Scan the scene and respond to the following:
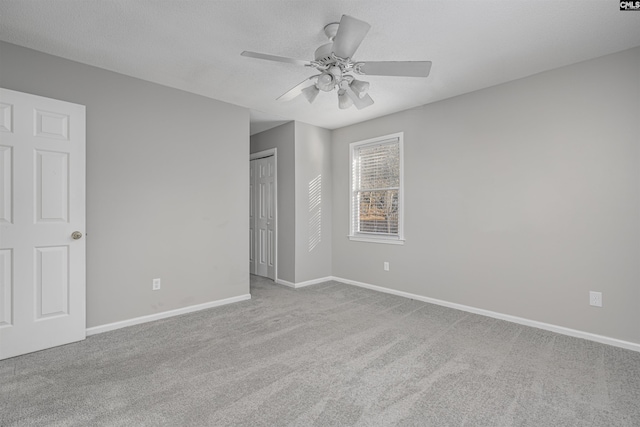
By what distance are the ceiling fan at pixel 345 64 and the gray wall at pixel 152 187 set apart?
158 centimetres

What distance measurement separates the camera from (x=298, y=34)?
2412 millimetres

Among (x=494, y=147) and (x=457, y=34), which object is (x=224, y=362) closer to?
(x=457, y=34)

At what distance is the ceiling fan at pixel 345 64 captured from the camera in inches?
74.8

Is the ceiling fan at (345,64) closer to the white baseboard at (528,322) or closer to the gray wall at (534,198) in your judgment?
the gray wall at (534,198)

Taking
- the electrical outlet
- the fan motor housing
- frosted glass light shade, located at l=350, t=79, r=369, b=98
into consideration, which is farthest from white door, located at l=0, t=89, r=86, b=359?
the electrical outlet

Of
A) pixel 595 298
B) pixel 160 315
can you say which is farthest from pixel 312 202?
pixel 595 298

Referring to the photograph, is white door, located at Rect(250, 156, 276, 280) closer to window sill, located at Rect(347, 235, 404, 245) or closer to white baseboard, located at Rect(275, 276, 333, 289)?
white baseboard, located at Rect(275, 276, 333, 289)

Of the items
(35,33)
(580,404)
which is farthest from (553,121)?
(35,33)

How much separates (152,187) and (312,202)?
7.54 feet

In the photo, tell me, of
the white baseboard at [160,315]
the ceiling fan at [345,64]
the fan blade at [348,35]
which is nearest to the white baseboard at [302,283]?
the white baseboard at [160,315]

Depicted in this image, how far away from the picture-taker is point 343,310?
3637 millimetres

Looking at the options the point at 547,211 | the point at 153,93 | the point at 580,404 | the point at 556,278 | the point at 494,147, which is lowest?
the point at 580,404

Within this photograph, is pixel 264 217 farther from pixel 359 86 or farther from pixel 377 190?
pixel 359 86

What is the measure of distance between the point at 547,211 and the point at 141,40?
12.7 feet
